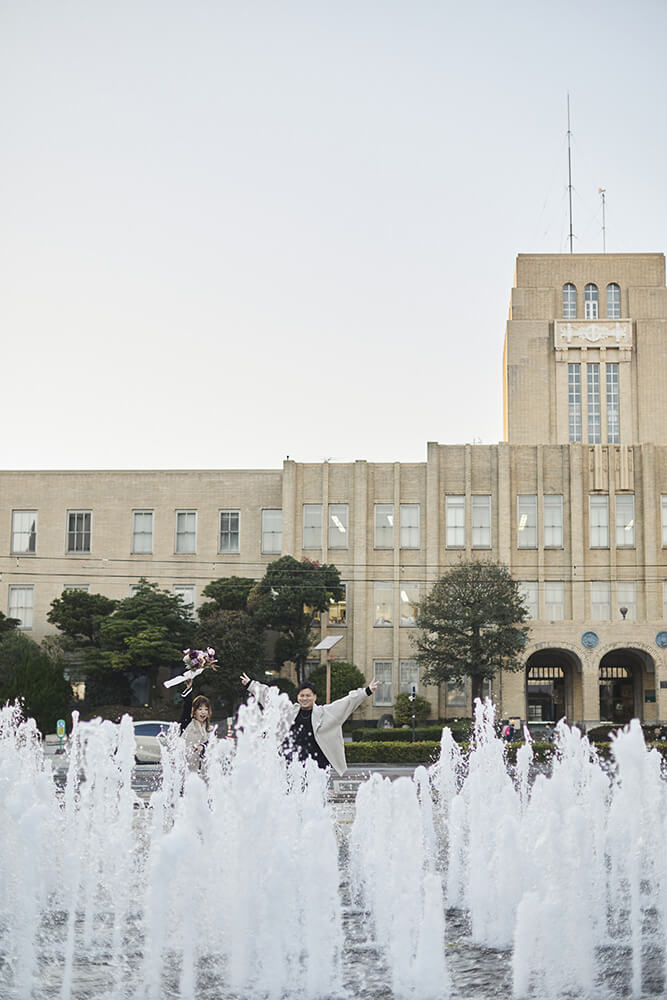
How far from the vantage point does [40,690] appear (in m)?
42.0

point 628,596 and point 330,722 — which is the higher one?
point 628,596

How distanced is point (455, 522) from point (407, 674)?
732 centimetres

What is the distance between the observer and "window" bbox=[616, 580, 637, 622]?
51656 mm

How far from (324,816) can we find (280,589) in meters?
35.9

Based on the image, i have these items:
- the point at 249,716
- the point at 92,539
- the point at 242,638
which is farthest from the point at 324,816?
the point at 92,539

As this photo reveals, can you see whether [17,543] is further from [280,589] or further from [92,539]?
[280,589]

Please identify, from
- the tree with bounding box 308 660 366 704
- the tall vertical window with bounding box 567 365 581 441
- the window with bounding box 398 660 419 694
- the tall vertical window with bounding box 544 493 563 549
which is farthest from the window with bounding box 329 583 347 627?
the tall vertical window with bounding box 567 365 581 441

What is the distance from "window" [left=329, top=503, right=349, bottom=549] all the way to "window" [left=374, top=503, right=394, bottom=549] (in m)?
1.44

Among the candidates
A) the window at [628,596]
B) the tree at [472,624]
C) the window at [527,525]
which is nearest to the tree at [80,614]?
the tree at [472,624]

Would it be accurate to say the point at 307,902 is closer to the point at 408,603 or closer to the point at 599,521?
the point at 408,603

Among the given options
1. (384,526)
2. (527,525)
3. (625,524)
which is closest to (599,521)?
(625,524)

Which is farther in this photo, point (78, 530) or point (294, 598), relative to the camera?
point (78, 530)

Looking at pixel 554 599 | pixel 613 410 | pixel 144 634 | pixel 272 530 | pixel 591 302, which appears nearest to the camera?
pixel 144 634

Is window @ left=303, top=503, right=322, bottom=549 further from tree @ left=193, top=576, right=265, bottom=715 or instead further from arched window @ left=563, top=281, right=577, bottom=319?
arched window @ left=563, top=281, right=577, bottom=319
